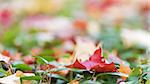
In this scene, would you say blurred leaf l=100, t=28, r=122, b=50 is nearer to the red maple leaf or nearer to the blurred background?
the blurred background

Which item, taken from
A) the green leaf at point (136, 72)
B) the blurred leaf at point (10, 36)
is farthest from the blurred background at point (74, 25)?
the green leaf at point (136, 72)

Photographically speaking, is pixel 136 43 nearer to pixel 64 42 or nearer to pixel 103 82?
pixel 64 42

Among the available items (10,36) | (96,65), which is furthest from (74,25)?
(96,65)

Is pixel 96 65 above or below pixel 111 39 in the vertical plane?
below

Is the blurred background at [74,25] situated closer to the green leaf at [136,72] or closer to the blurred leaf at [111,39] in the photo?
the blurred leaf at [111,39]

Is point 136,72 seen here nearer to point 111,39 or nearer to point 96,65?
→ point 96,65

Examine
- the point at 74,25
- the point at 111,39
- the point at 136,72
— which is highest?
the point at 74,25

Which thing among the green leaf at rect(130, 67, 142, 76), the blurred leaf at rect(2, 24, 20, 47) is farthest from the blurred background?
the green leaf at rect(130, 67, 142, 76)

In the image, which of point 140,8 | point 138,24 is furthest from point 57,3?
point 138,24

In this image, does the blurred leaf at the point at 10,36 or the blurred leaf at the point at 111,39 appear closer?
the blurred leaf at the point at 111,39
